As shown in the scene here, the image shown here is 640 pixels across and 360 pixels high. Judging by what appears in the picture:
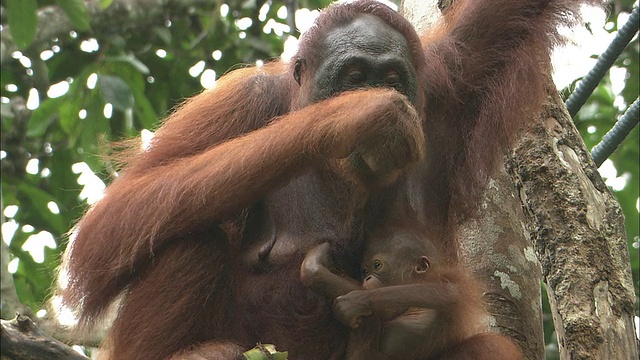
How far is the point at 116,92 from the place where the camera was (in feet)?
19.1

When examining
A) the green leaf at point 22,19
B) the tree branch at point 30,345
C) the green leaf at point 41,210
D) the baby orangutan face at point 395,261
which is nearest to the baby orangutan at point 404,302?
the baby orangutan face at point 395,261

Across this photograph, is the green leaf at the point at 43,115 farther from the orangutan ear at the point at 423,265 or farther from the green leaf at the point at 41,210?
the orangutan ear at the point at 423,265

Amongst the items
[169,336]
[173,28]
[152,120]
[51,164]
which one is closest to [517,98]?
[169,336]

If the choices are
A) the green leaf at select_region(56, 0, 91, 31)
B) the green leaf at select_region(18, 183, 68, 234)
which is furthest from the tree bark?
the green leaf at select_region(18, 183, 68, 234)

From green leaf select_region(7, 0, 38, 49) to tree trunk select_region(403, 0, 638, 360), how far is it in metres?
2.37

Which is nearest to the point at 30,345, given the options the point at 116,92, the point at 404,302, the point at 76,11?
the point at 404,302

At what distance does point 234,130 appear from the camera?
3.77 metres

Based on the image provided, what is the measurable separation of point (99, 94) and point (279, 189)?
2.61m

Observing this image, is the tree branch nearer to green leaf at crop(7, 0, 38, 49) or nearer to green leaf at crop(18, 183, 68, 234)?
green leaf at crop(7, 0, 38, 49)

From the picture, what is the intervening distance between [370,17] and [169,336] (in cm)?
138

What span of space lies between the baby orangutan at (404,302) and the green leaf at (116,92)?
2697 millimetres

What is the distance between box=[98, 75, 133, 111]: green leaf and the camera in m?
5.73

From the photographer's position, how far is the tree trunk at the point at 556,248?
3332mm

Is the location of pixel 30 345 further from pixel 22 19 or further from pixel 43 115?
pixel 43 115
